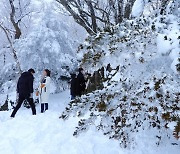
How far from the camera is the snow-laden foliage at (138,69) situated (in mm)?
3707

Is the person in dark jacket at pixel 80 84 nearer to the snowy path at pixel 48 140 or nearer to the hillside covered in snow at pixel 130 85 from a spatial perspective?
the snowy path at pixel 48 140

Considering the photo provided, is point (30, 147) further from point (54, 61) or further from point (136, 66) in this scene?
point (54, 61)

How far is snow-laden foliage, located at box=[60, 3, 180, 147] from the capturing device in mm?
3707

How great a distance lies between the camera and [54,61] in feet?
59.8

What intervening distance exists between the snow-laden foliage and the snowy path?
241 centimetres

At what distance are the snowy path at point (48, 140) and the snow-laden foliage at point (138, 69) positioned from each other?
241cm

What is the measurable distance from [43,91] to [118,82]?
7.09 metres

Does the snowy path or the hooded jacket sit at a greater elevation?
the hooded jacket

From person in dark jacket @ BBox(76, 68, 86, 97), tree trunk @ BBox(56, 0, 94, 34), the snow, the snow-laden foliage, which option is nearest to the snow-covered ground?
the snow-laden foliage

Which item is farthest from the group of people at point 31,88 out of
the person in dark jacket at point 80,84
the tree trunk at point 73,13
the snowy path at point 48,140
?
the tree trunk at point 73,13

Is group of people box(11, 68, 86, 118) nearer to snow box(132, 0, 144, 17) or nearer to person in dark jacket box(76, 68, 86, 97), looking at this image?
person in dark jacket box(76, 68, 86, 97)

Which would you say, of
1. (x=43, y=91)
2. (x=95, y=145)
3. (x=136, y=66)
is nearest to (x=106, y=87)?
(x=136, y=66)

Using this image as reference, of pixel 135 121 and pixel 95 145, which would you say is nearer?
pixel 135 121

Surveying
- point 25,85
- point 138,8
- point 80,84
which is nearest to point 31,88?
point 25,85
